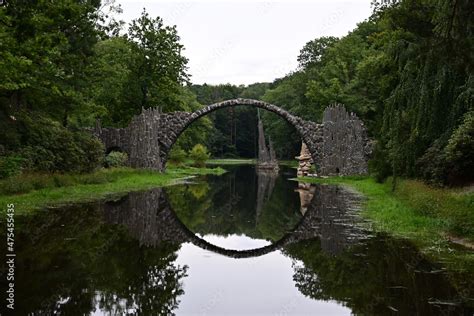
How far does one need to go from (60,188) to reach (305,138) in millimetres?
17870

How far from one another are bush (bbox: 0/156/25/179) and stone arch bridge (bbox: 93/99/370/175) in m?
14.5

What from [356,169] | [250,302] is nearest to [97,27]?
[356,169]

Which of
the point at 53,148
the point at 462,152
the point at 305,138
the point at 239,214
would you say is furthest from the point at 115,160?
the point at 462,152

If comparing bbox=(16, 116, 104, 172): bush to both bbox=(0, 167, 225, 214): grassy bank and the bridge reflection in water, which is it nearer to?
bbox=(0, 167, 225, 214): grassy bank

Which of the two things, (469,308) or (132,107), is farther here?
(132,107)

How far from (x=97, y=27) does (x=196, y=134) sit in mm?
29599

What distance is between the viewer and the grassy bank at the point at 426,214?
9.42 metres

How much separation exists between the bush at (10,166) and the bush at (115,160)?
13.3 m

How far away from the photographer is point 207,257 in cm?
869

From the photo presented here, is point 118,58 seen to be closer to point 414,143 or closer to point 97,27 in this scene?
point 97,27

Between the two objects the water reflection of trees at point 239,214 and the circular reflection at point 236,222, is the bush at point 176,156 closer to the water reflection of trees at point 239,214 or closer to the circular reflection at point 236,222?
the water reflection of trees at point 239,214

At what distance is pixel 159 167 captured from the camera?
31656mm

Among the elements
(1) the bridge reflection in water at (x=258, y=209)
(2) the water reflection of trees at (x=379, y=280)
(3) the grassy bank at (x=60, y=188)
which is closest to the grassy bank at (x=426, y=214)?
(1) the bridge reflection in water at (x=258, y=209)

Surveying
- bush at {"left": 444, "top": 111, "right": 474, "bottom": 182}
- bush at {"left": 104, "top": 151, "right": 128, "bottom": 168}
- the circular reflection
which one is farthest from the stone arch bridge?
bush at {"left": 444, "top": 111, "right": 474, "bottom": 182}
